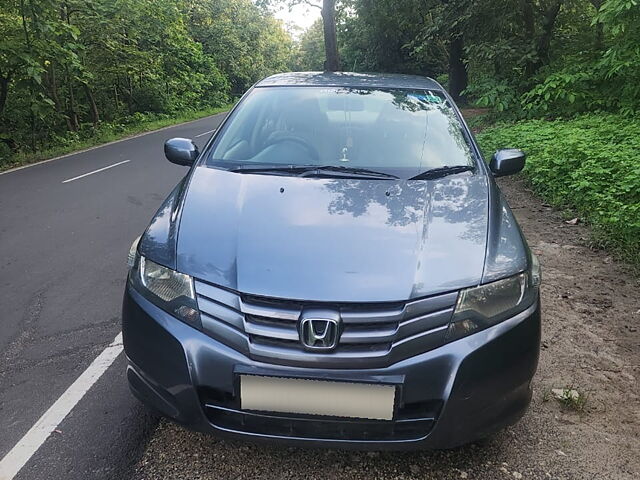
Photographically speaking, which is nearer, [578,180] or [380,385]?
[380,385]

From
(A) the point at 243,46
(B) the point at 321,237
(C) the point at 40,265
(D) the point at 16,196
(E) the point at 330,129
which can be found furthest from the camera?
(A) the point at 243,46

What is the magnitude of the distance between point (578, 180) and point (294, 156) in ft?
14.5

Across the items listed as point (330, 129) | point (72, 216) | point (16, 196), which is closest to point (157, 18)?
point (16, 196)

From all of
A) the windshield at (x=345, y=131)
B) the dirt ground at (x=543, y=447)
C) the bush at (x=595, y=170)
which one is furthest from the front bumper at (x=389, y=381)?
the bush at (x=595, y=170)

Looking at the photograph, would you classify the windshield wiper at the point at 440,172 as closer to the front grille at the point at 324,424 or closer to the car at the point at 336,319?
the car at the point at 336,319

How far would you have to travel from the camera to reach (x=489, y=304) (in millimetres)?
2033

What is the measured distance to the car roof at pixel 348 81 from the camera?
12.6 ft

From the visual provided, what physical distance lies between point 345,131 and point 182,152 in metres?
1.06

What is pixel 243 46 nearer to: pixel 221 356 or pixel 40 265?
pixel 40 265

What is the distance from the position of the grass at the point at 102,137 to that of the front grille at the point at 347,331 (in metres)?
10.8

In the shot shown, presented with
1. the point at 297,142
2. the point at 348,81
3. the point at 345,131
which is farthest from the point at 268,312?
the point at 348,81

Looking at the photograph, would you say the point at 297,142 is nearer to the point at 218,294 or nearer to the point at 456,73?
the point at 218,294

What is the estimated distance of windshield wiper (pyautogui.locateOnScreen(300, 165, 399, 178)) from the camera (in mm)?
2940

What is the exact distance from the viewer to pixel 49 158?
12.4 meters
